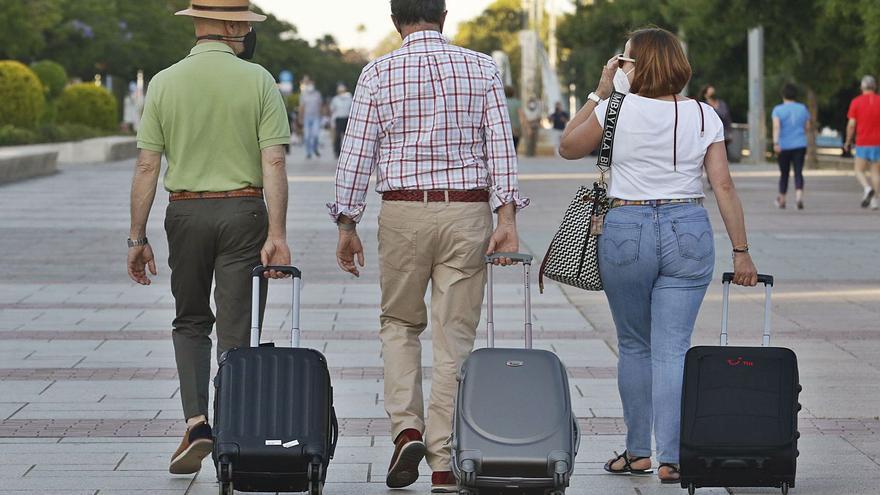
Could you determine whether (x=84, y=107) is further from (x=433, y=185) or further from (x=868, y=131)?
(x=433, y=185)

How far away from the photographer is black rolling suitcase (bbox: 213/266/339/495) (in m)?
5.04

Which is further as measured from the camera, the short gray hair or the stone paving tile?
the stone paving tile

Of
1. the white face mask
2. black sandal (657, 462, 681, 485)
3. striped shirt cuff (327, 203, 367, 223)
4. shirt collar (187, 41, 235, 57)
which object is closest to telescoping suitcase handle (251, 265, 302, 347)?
striped shirt cuff (327, 203, 367, 223)

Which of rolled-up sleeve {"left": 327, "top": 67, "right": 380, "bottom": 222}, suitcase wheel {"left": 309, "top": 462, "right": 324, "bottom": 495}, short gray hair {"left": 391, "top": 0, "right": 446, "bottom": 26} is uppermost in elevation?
short gray hair {"left": 391, "top": 0, "right": 446, "bottom": 26}

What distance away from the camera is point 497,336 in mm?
9484

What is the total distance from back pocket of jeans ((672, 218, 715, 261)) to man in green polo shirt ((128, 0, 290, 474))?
1329 millimetres

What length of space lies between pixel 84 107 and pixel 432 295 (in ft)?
128

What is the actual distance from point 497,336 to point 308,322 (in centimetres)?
135

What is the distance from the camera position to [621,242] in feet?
18.1

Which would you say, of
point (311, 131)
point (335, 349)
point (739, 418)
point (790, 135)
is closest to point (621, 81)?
point (739, 418)

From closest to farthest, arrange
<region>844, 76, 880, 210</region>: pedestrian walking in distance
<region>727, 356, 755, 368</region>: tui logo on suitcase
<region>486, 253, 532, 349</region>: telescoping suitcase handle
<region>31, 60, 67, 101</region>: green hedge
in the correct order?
<region>486, 253, 532, 349</region>: telescoping suitcase handle, <region>727, 356, 755, 368</region>: tui logo on suitcase, <region>844, 76, 880, 210</region>: pedestrian walking in distance, <region>31, 60, 67, 101</region>: green hedge

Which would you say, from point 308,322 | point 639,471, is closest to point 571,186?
point 308,322

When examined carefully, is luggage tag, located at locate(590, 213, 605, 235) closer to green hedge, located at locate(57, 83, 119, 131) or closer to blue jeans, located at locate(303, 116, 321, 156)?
blue jeans, located at locate(303, 116, 321, 156)

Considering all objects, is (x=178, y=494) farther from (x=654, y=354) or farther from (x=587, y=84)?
(x=587, y=84)
